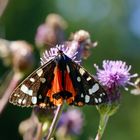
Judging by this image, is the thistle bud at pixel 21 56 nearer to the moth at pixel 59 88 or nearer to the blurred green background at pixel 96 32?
the moth at pixel 59 88

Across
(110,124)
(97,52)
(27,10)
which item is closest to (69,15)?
(97,52)

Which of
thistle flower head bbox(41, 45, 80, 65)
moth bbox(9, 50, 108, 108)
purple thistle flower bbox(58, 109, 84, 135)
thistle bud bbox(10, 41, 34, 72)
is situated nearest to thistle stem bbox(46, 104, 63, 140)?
moth bbox(9, 50, 108, 108)

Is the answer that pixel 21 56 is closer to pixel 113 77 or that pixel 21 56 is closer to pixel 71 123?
pixel 71 123

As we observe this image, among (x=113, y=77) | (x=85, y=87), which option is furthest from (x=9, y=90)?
(x=85, y=87)

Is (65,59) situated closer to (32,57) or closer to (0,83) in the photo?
(0,83)

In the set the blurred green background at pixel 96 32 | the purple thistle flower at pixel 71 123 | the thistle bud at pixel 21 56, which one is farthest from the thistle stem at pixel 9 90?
the blurred green background at pixel 96 32
